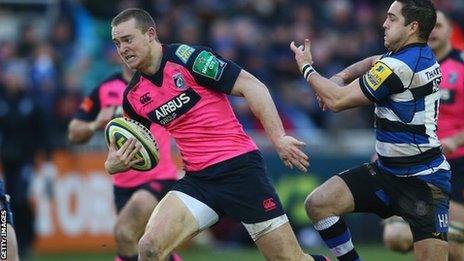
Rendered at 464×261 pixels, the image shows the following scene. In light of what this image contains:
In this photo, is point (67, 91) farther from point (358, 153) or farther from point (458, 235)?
point (458, 235)

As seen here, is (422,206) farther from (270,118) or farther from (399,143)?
(270,118)

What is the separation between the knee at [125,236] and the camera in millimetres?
10984

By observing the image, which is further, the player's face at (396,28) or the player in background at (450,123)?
the player in background at (450,123)

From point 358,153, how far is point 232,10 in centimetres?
409

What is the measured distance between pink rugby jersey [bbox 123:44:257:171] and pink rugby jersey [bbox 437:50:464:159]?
8.85ft

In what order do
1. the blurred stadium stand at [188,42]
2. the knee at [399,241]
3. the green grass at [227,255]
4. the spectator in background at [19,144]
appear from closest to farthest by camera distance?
the knee at [399,241] → the green grass at [227,255] → the spectator in background at [19,144] → the blurred stadium stand at [188,42]

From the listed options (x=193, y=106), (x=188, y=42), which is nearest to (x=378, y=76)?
(x=193, y=106)

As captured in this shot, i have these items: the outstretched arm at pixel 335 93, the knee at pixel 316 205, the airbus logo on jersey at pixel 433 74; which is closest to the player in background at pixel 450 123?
the knee at pixel 316 205

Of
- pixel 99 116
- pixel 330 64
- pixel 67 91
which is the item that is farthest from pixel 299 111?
pixel 99 116

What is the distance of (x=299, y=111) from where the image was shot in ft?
63.2

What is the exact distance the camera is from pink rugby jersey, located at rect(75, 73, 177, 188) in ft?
37.6

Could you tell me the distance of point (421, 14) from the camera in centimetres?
917

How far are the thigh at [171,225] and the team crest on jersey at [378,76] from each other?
179cm

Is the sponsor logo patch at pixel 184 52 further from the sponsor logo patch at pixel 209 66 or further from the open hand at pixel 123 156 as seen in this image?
the open hand at pixel 123 156
